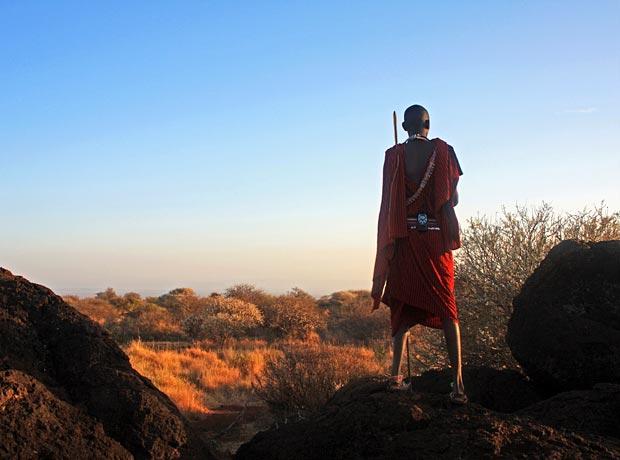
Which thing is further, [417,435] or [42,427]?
[417,435]

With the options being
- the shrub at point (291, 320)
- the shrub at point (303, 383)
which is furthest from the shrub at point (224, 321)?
the shrub at point (303, 383)

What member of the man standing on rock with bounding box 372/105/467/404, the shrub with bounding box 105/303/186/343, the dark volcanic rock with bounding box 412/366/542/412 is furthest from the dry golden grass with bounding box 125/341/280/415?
the man standing on rock with bounding box 372/105/467/404

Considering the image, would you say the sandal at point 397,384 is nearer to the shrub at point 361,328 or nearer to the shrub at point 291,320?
the shrub at point 361,328

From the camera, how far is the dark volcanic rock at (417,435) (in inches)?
132

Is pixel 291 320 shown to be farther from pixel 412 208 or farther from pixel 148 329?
pixel 412 208

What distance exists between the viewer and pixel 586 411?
4324 mm

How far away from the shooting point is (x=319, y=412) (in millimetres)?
4449

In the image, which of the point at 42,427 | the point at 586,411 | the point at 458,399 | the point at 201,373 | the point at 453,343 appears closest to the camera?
the point at 42,427

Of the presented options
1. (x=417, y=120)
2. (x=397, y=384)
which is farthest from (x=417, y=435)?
(x=417, y=120)

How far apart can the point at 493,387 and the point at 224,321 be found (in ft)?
46.2

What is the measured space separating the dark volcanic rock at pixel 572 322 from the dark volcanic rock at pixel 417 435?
1686 millimetres

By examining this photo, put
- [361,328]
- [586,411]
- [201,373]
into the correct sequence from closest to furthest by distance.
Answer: [586,411]
[201,373]
[361,328]

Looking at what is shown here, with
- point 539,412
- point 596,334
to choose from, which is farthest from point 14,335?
point 596,334

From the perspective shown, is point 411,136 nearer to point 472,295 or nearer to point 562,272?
point 562,272
